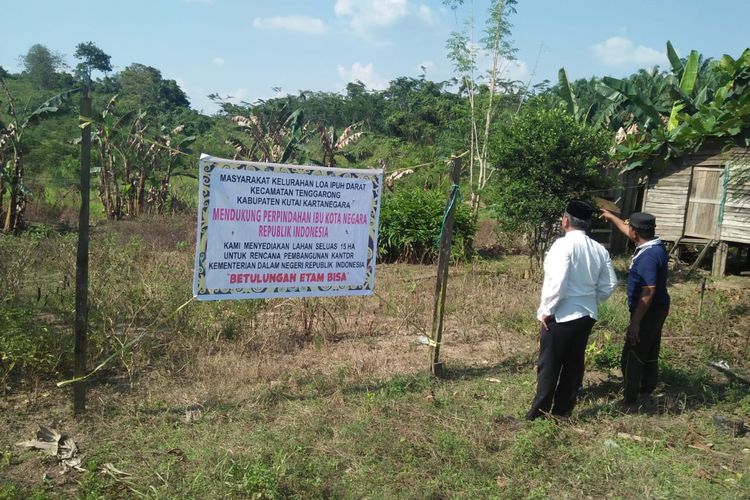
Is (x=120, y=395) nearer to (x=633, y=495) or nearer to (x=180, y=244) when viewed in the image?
(x=633, y=495)

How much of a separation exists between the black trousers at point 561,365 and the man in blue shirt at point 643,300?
0.57m

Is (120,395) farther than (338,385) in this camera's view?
No

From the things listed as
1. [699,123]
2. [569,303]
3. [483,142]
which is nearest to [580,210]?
[569,303]

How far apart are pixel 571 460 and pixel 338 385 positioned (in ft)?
6.64

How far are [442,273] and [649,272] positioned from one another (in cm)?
175

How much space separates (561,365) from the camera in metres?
4.55

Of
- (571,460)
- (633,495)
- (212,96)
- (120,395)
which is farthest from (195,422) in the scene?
(212,96)

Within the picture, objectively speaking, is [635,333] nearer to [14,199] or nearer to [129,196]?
[14,199]

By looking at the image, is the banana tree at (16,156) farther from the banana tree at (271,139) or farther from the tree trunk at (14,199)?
the banana tree at (271,139)

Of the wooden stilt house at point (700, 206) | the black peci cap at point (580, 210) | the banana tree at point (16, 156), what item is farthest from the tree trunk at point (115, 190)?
the black peci cap at point (580, 210)

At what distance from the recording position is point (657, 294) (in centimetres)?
488

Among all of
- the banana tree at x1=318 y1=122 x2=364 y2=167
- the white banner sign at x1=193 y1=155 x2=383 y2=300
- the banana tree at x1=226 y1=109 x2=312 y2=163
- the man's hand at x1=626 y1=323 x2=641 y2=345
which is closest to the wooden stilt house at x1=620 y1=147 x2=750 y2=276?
the banana tree at x1=318 y1=122 x2=364 y2=167

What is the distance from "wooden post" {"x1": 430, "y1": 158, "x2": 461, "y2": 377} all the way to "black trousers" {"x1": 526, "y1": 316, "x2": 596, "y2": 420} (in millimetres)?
1136

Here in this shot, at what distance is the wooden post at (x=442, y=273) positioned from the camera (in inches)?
214
